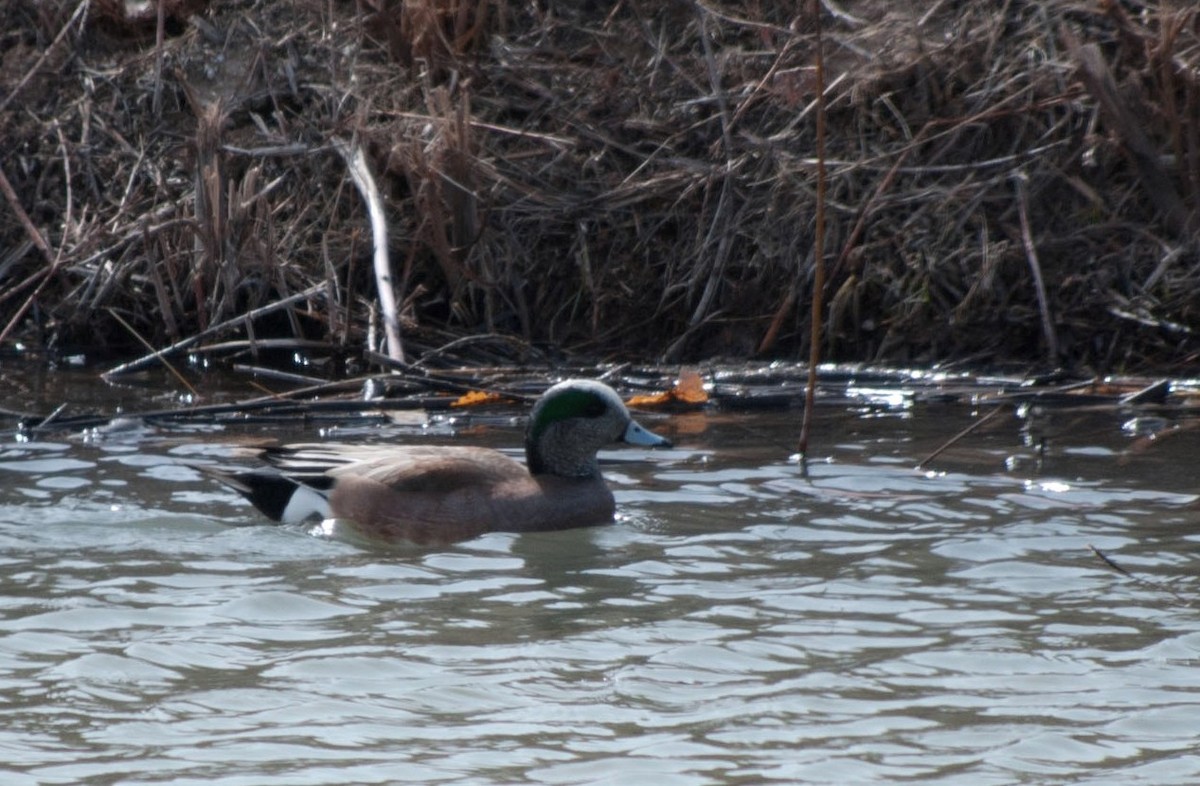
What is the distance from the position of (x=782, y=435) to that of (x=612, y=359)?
6.38ft

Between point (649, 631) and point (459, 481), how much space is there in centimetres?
174

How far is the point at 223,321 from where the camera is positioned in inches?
394

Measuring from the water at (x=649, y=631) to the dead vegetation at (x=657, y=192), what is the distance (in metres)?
2.06

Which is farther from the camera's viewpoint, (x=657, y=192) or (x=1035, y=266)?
(x=657, y=192)

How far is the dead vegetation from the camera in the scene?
31.1ft

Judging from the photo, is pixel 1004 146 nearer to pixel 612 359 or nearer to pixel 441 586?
pixel 612 359

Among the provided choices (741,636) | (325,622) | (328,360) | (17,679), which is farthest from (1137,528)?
(328,360)

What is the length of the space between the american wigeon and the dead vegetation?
7.75 ft

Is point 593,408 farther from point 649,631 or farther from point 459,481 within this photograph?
point 649,631

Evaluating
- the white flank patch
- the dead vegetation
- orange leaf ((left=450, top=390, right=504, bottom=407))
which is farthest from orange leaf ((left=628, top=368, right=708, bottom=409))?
the white flank patch

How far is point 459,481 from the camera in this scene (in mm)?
6652

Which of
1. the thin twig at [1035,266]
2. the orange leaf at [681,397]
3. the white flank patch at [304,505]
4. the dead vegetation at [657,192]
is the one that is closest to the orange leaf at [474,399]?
the orange leaf at [681,397]

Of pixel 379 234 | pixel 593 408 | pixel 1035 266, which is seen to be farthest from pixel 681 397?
pixel 1035 266

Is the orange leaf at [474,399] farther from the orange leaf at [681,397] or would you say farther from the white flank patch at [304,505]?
the white flank patch at [304,505]
